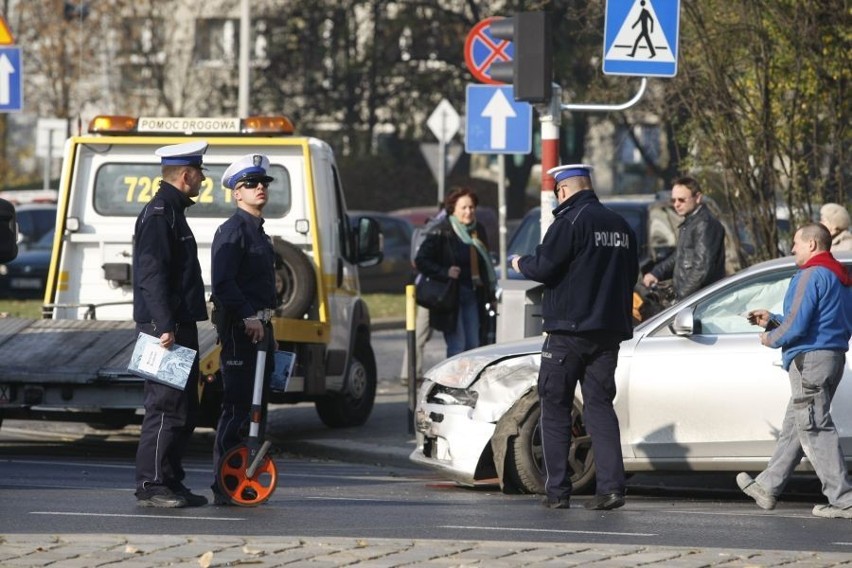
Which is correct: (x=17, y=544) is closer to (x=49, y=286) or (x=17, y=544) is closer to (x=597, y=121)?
(x=49, y=286)

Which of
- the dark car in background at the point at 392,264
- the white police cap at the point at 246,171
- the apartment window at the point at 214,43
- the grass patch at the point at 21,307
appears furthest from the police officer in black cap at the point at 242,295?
the apartment window at the point at 214,43

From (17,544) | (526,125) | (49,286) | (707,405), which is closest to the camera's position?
(17,544)

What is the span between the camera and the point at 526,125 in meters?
14.6

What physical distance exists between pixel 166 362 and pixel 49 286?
4.84 metres

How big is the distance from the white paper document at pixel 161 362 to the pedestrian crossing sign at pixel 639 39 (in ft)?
15.2

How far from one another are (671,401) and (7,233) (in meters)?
3.60

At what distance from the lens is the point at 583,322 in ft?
30.5

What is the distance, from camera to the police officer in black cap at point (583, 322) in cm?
932

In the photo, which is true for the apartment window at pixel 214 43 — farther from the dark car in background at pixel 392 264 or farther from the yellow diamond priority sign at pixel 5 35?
the yellow diamond priority sign at pixel 5 35

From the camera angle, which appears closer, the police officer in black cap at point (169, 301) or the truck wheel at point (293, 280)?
the police officer in black cap at point (169, 301)

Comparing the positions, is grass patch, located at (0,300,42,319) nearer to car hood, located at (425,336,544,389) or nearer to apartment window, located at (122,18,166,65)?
car hood, located at (425,336,544,389)

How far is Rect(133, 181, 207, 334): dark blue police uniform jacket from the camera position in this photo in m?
8.92

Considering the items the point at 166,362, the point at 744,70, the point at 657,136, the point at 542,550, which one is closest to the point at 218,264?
the point at 166,362

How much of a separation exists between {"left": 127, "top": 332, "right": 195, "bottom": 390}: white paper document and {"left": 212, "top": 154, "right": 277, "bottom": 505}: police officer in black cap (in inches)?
15.9
